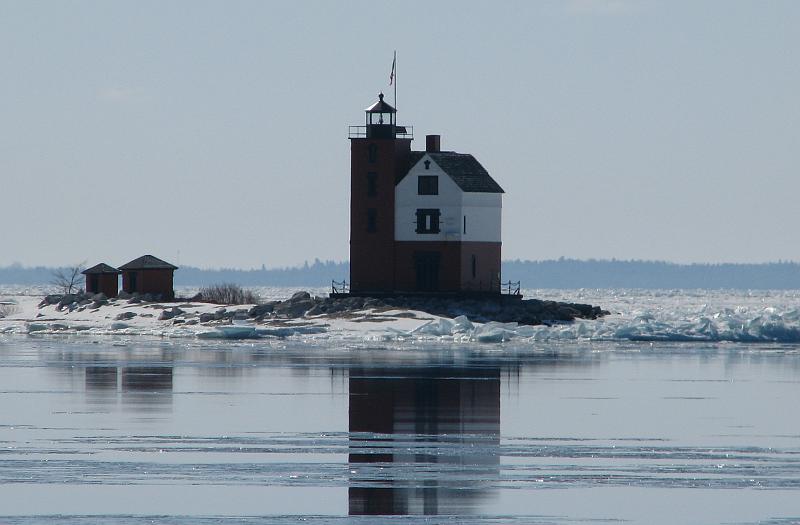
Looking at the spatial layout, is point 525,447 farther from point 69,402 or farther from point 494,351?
point 494,351

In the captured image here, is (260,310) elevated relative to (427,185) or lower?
lower

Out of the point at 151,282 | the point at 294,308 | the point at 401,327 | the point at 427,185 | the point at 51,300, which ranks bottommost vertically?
the point at 401,327

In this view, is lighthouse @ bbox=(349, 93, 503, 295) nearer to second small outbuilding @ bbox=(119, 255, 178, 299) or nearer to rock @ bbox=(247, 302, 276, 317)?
rock @ bbox=(247, 302, 276, 317)

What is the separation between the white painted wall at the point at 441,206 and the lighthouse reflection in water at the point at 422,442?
105 feet

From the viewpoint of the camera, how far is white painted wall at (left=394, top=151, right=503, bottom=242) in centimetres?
6812

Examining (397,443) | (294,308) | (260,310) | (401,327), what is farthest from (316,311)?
(397,443)

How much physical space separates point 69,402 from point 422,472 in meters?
11.5

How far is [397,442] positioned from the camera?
888 inches

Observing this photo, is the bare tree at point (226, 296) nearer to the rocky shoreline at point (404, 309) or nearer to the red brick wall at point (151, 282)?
the red brick wall at point (151, 282)

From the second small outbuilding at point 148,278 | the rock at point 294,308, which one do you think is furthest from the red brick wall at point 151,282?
the rock at point 294,308

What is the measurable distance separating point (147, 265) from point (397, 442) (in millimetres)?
54574

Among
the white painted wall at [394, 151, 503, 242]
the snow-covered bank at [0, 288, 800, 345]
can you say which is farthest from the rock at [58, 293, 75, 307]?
the white painted wall at [394, 151, 503, 242]

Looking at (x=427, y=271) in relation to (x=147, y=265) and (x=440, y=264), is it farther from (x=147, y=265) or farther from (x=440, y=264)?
(x=147, y=265)

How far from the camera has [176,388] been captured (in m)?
32.3
